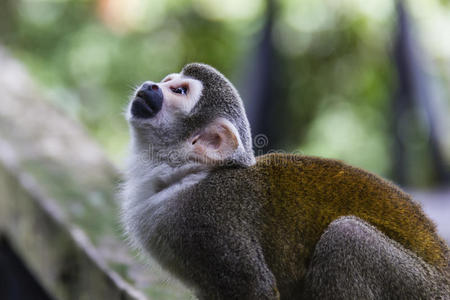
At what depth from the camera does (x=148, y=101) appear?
2.34m

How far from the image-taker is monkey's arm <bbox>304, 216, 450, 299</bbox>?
76.4 inches

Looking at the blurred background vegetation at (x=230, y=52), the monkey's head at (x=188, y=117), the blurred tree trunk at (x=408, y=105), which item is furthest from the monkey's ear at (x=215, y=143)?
the blurred background vegetation at (x=230, y=52)

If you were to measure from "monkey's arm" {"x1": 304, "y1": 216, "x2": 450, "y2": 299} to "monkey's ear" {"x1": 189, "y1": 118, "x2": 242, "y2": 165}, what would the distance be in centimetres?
46

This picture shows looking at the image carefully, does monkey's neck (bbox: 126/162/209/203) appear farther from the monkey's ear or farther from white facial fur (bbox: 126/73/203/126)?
white facial fur (bbox: 126/73/203/126)

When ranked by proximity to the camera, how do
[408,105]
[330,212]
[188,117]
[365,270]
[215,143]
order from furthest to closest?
[408,105]
[188,117]
[215,143]
[330,212]
[365,270]

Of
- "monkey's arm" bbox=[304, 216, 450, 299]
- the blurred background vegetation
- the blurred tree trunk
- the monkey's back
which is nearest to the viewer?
"monkey's arm" bbox=[304, 216, 450, 299]

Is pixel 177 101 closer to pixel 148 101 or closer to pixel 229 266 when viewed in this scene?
pixel 148 101

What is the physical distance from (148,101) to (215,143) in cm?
33

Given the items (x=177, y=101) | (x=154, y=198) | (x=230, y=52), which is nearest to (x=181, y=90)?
(x=177, y=101)

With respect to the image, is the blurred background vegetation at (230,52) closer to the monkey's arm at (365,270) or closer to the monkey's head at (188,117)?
the monkey's head at (188,117)

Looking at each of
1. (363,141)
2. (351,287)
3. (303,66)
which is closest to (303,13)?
(303,66)

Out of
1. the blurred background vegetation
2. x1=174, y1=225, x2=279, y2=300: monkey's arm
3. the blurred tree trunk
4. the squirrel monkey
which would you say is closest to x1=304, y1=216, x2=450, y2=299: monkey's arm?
the squirrel monkey

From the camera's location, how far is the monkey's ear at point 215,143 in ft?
7.14

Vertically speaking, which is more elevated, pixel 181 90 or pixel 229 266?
pixel 181 90
